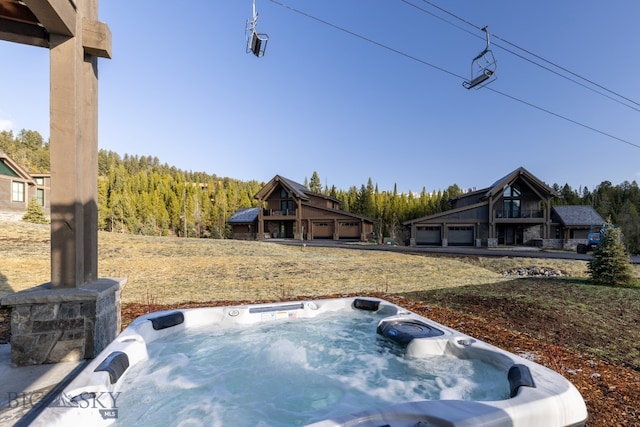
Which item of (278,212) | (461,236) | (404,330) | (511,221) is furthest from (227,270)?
(511,221)

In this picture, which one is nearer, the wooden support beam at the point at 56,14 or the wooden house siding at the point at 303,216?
the wooden support beam at the point at 56,14

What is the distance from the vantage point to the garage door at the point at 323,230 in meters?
31.8

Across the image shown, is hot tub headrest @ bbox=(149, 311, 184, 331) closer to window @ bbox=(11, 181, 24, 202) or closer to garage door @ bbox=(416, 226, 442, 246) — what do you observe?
garage door @ bbox=(416, 226, 442, 246)

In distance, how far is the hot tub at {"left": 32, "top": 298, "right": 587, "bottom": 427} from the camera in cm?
220

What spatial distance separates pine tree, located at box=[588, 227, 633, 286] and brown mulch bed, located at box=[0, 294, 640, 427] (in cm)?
760

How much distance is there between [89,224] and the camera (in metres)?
3.91

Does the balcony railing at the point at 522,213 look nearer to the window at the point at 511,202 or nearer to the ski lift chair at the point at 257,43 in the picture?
the window at the point at 511,202

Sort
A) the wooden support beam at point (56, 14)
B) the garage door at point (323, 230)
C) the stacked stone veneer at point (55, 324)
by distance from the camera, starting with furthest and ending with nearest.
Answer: the garage door at point (323, 230)
the stacked stone veneer at point (55, 324)
the wooden support beam at point (56, 14)

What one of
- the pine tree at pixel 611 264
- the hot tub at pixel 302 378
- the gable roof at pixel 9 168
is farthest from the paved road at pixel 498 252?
the gable roof at pixel 9 168

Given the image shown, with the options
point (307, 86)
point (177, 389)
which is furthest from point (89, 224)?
point (307, 86)

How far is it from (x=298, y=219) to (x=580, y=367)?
91.5ft

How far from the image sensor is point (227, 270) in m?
11.7

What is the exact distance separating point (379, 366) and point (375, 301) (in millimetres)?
1927

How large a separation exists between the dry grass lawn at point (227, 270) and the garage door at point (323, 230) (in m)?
15.0
